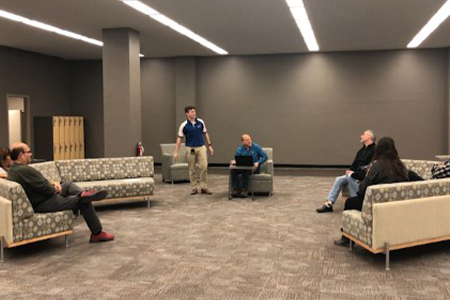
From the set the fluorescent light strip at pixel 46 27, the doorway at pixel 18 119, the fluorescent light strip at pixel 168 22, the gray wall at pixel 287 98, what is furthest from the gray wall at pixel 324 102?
the doorway at pixel 18 119

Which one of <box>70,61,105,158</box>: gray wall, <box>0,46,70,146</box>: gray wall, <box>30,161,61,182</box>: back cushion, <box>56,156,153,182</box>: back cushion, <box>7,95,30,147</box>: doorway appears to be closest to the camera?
<box>30,161,61,182</box>: back cushion

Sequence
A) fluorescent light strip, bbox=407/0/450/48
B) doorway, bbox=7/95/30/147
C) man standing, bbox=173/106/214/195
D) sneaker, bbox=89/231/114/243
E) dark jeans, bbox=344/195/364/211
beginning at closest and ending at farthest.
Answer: dark jeans, bbox=344/195/364/211 < sneaker, bbox=89/231/114/243 < fluorescent light strip, bbox=407/0/450/48 < man standing, bbox=173/106/214/195 < doorway, bbox=7/95/30/147

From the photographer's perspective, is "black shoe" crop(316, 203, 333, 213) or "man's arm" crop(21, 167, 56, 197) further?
"black shoe" crop(316, 203, 333, 213)

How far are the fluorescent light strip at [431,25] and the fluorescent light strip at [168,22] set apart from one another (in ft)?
16.3

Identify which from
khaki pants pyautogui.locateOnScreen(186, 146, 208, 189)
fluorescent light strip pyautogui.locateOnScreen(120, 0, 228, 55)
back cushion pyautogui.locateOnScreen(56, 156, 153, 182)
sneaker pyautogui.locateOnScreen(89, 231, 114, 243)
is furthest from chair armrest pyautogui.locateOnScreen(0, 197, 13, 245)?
khaki pants pyautogui.locateOnScreen(186, 146, 208, 189)

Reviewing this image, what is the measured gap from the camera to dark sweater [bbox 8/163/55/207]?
5.06 m

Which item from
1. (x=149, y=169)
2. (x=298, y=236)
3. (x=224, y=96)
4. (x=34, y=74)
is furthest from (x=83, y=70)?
(x=298, y=236)

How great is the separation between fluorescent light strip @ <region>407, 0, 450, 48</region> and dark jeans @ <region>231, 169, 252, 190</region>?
459cm

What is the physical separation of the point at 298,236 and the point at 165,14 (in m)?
4.88

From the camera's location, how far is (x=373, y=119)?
13.4m

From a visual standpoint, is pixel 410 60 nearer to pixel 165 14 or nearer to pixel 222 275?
pixel 165 14

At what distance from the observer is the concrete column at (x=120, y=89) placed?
32.3 feet

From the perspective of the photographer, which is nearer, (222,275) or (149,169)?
(222,275)

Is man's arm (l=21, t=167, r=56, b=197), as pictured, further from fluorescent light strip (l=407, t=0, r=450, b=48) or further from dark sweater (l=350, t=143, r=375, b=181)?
fluorescent light strip (l=407, t=0, r=450, b=48)
